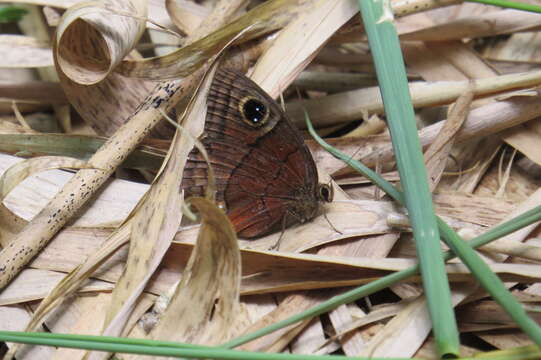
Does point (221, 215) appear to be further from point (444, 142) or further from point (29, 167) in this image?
point (444, 142)

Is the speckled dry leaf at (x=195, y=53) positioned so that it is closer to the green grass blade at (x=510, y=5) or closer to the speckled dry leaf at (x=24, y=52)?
the speckled dry leaf at (x=24, y=52)

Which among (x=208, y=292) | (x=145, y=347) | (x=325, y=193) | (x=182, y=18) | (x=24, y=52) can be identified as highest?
(x=182, y=18)

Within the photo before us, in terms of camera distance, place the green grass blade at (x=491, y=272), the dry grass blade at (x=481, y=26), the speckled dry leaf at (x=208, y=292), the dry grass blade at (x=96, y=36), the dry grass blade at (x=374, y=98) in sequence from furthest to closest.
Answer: the dry grass blade at (x=481, y=26), the dry grass blade at (x=374, y=98), the dry grass blade at (x=96, y=36), the speckled dry leaf at (x=208, y=292), the green grass blade at (x=491, y=272)

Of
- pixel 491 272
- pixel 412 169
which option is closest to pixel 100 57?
pixel 412 169

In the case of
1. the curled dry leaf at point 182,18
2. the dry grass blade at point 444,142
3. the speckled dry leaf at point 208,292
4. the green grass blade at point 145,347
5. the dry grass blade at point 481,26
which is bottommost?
the green grass blade at point 145,347

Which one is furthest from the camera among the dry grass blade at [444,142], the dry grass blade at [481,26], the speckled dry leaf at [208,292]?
the dry grass blade at [481,26]

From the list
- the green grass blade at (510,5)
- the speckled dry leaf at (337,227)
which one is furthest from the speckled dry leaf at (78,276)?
the green grass blade at (510,5)

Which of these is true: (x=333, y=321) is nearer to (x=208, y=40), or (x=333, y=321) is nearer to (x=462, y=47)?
(x=208, y=40)

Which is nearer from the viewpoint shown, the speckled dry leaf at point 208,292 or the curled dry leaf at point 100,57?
the speckled dry leaf at point 208,292
